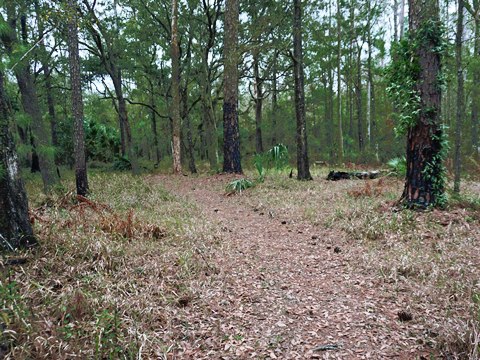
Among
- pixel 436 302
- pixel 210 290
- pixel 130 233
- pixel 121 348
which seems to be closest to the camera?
pixel 121 348

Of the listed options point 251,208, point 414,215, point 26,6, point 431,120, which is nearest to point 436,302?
point 414,215

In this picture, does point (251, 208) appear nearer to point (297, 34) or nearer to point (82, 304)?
point (82, 304)

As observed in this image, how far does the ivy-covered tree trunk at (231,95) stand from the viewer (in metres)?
10.7

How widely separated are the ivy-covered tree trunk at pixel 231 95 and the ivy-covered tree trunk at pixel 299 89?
6.98 ft

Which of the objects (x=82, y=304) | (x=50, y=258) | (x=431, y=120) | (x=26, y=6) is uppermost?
(x=26, y=6)

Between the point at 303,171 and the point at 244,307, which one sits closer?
the point at 244,307

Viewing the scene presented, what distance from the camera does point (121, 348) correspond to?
7.17 ft

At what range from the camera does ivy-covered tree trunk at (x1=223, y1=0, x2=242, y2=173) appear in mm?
10680

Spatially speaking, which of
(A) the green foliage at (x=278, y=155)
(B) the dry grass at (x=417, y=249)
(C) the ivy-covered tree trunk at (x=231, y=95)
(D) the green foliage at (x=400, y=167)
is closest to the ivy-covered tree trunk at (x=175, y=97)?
(C) the ivy-covered tree trunk at (x=231, y=95)

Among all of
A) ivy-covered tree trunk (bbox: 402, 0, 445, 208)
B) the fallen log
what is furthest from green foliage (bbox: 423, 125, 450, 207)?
the fallen log

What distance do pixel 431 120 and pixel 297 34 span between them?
20.1 feet

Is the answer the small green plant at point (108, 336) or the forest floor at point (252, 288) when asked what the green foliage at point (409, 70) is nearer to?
the forest floor at point (252, 288)

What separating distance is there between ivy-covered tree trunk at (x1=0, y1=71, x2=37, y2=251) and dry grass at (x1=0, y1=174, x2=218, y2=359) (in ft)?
0.90

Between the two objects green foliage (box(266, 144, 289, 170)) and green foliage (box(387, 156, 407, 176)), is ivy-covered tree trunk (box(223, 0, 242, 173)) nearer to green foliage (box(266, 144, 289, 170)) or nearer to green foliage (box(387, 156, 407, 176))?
green foliage (box(266, 144, 289, 170))
